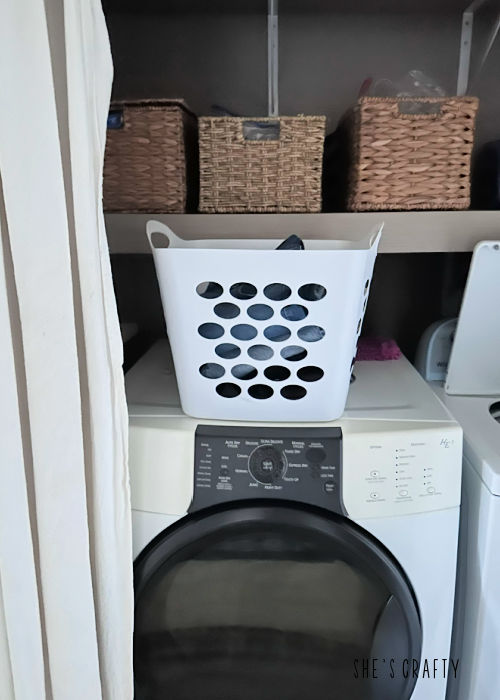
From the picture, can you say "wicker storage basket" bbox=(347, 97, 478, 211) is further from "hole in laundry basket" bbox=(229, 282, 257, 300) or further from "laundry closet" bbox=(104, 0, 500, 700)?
"hole in laundry basket" bbox=(229, 282, 257, 300)

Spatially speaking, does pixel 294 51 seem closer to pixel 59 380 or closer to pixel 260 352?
pixel 260 352

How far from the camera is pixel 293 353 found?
2.84ft

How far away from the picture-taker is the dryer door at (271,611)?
860 mm

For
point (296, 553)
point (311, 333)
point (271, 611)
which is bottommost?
point (271, 611)

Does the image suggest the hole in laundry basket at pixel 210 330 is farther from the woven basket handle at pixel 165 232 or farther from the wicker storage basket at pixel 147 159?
the wicker storage basket at pixel 147 159

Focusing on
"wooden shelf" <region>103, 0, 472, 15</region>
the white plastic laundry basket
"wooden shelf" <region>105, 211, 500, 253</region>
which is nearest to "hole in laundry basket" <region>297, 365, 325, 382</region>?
the white plastic laundry basket

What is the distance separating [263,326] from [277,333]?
0.03 m

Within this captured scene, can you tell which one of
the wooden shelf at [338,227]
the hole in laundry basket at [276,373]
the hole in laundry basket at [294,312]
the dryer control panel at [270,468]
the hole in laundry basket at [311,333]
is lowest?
the dryer control panel at [270,468]

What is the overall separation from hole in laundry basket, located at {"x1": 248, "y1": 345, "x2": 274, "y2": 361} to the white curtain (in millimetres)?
217

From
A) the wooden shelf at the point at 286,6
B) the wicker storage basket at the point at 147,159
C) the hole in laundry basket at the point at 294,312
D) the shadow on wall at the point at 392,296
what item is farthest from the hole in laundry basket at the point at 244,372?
the wooden shelf at the point at 286,6

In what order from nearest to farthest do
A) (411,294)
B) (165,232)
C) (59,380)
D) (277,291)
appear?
(59,380)
(277,291)
(165,232)
(411,294)

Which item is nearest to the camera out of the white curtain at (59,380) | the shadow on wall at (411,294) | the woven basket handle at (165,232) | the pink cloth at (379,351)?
the white curtain at (59,380)

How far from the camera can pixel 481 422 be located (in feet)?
3.35

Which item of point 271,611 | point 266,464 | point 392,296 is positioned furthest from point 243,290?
point 392,296
